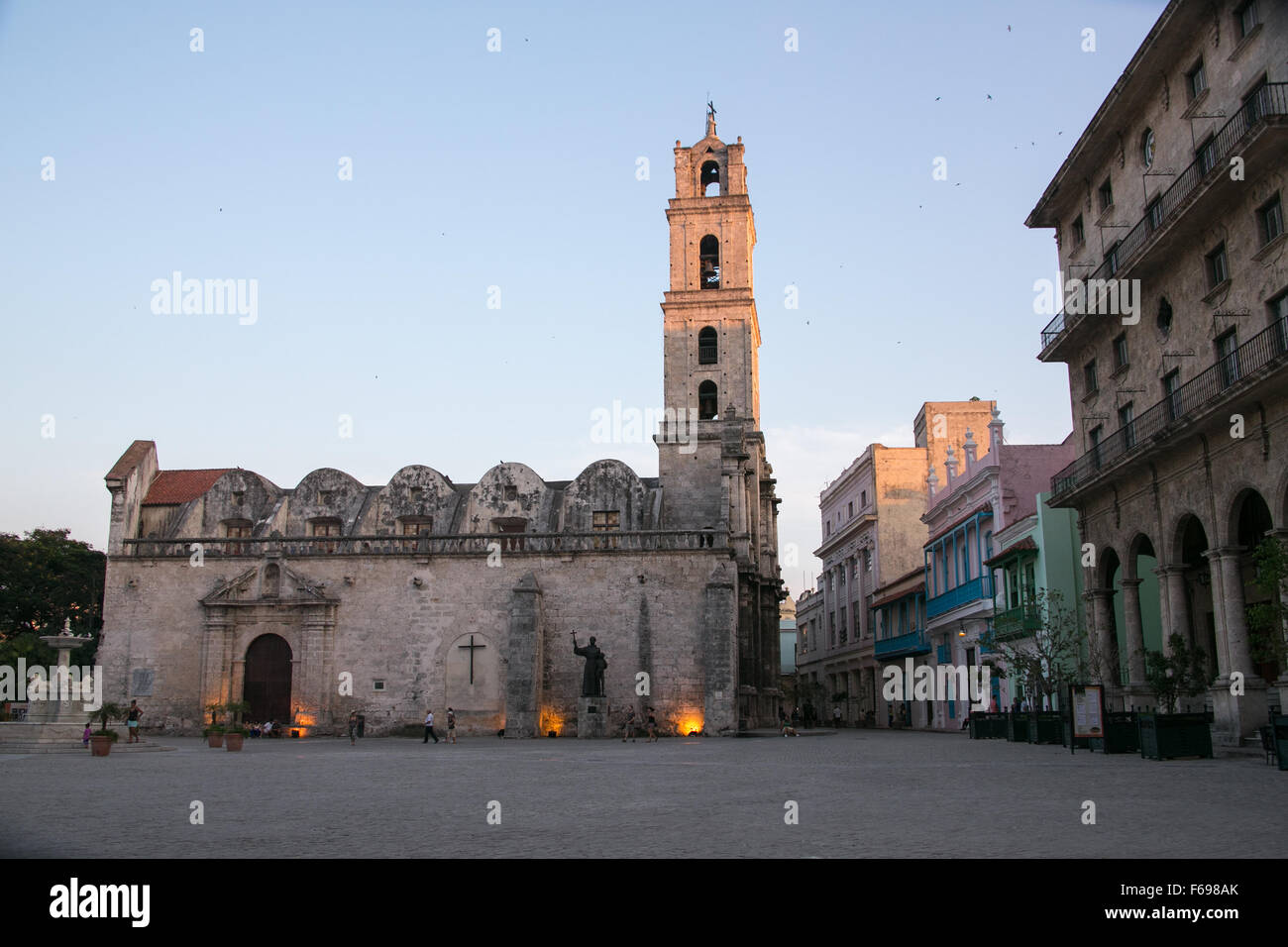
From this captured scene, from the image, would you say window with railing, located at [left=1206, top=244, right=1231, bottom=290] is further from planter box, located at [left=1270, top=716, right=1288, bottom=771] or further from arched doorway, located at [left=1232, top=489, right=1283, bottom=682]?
planter box, located at [left=1270, top=716, right=1288, bottom=771]

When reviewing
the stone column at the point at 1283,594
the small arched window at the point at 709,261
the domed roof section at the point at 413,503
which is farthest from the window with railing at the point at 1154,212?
the domed roof section at the point at 413,503

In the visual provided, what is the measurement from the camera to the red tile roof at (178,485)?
40.3 meters

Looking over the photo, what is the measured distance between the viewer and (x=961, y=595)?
41656 millimetres

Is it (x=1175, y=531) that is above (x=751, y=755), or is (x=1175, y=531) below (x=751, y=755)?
above

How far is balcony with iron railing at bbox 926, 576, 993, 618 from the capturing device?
1542 inches

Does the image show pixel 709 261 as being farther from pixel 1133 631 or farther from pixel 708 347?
pixel 1133 631

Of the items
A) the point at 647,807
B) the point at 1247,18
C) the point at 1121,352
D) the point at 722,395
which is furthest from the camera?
the point at 722,395

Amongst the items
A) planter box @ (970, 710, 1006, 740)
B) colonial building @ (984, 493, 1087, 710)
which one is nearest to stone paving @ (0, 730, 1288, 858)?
planter box @ (970, 710, 1006, 740)

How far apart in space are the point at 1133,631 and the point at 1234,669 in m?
5.13

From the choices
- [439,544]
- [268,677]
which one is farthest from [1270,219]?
[268,677]
